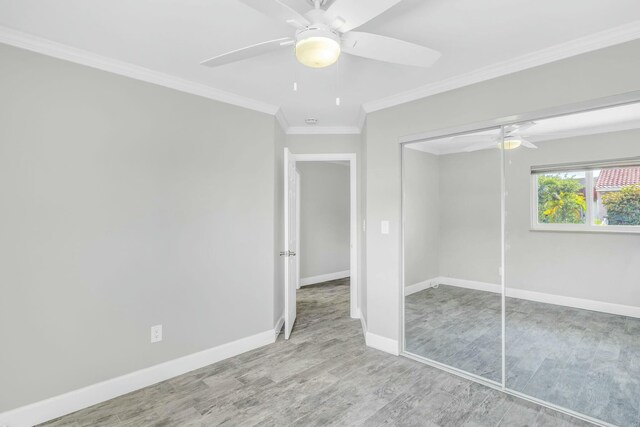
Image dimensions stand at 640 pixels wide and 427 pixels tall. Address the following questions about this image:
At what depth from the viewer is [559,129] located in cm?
229

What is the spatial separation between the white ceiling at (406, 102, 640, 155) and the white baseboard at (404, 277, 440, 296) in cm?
126

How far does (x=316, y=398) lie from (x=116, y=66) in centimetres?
300

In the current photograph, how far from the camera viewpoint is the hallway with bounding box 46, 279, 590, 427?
209 centimetres

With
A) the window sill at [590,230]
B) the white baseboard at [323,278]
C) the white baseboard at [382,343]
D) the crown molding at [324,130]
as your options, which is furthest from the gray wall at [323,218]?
the window sill at [590,230]

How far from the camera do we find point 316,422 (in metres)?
2.07

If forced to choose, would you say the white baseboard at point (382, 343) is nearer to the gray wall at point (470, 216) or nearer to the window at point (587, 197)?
the gray wall at point (470, 216)

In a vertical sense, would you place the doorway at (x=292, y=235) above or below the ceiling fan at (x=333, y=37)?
below

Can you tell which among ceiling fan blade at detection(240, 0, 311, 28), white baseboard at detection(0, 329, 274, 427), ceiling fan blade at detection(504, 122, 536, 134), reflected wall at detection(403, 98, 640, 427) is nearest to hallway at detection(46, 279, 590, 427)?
white baseboard at detection(0, 329, 274, 427)

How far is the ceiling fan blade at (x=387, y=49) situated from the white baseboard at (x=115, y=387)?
2794 mm

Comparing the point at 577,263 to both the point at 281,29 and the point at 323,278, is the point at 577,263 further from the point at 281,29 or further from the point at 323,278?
the point at 323,278

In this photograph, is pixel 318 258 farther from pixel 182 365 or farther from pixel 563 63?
pixel 563 63

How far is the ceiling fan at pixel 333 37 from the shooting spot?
4.20 ft

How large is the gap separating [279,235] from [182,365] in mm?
1636

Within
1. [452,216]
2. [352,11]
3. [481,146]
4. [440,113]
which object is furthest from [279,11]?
[452,216]
